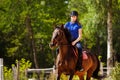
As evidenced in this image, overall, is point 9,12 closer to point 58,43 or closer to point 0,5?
point 0,5

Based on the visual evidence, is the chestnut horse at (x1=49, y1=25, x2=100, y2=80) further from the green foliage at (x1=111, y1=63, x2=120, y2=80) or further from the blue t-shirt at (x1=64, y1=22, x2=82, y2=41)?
the green foliage at (x1=111, y1=63, x2=120, y2=80)

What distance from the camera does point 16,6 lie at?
43469 millimetres

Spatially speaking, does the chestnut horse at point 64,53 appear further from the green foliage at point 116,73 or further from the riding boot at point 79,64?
the green foliage at point 116,73

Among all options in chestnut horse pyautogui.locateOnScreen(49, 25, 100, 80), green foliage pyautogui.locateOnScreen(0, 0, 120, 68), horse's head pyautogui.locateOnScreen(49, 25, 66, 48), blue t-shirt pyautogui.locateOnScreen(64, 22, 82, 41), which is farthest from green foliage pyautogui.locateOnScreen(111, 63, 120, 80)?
green foliage pyautogui.locateOnScreen(0, 0, 120, 68)

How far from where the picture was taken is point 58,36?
1291 cm

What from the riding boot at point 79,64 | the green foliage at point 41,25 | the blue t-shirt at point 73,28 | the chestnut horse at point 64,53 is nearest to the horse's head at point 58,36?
the chestnut horse at point 64,53

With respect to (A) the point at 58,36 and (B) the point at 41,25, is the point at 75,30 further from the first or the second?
(B) the point at 41,25

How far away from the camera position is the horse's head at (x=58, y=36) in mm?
12680

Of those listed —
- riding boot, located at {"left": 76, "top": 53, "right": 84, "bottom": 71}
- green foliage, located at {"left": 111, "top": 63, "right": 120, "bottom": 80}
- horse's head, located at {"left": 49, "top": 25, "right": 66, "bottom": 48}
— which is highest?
horse's head, located at {"left": 49, "top": 25, "right": 66, "bottom": 48}

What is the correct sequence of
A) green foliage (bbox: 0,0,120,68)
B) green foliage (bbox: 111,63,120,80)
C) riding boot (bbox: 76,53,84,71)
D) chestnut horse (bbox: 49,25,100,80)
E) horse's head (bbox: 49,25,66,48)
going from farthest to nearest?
green foliage (bbox: 0,0,120,68) → green foliage (bbox: 111,63,120,80) → riding boot (bbox: 76,53,84,71) → chestnut horse (bbox: 49,25,100,80) → horse's head (bbox: 49,25,66,48)

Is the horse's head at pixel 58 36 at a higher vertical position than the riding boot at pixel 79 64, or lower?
higher

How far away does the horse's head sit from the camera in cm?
1268

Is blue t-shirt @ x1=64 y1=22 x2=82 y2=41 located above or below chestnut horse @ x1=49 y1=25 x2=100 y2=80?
above

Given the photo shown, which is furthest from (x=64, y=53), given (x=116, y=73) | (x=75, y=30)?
(x=116, y=73)
